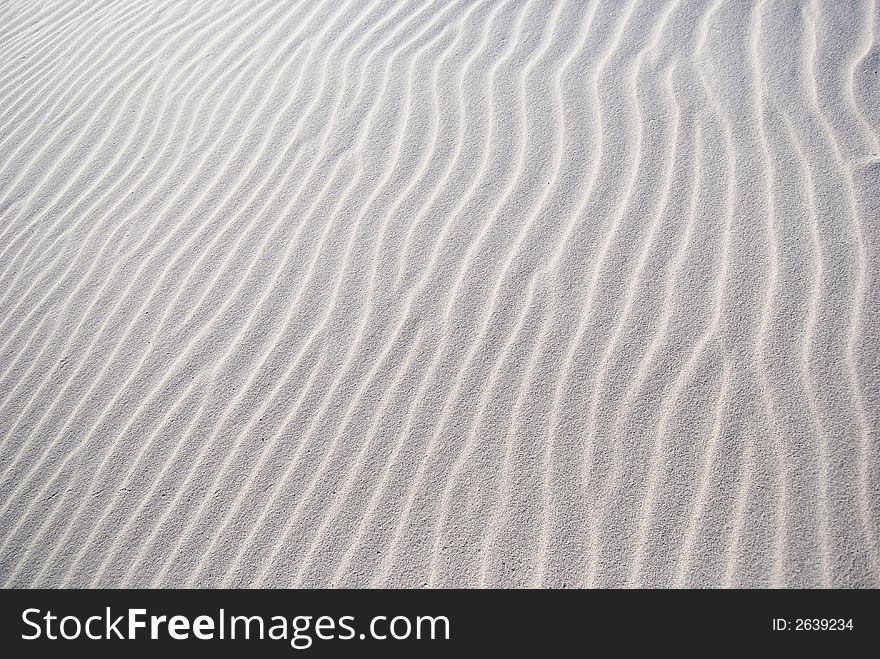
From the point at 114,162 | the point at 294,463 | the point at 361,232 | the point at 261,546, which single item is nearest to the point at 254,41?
the point at 114,162

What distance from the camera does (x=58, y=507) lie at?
8.52 feet

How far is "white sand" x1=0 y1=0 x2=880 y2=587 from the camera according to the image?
2309 mm

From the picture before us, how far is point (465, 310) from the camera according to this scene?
2.88 meters

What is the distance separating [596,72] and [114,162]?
2780 millimetres

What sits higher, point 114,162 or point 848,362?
point 114,162

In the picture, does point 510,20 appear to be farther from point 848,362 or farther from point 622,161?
point 848,362

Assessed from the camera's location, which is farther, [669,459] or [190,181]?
[190,181]

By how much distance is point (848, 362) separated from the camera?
2.46m

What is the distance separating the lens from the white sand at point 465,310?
231 centimetres

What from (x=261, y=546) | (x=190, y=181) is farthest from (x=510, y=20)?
(x=261, y=546)

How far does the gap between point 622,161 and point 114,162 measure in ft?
9.32

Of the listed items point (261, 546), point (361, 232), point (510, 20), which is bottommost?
point (261, 546)
